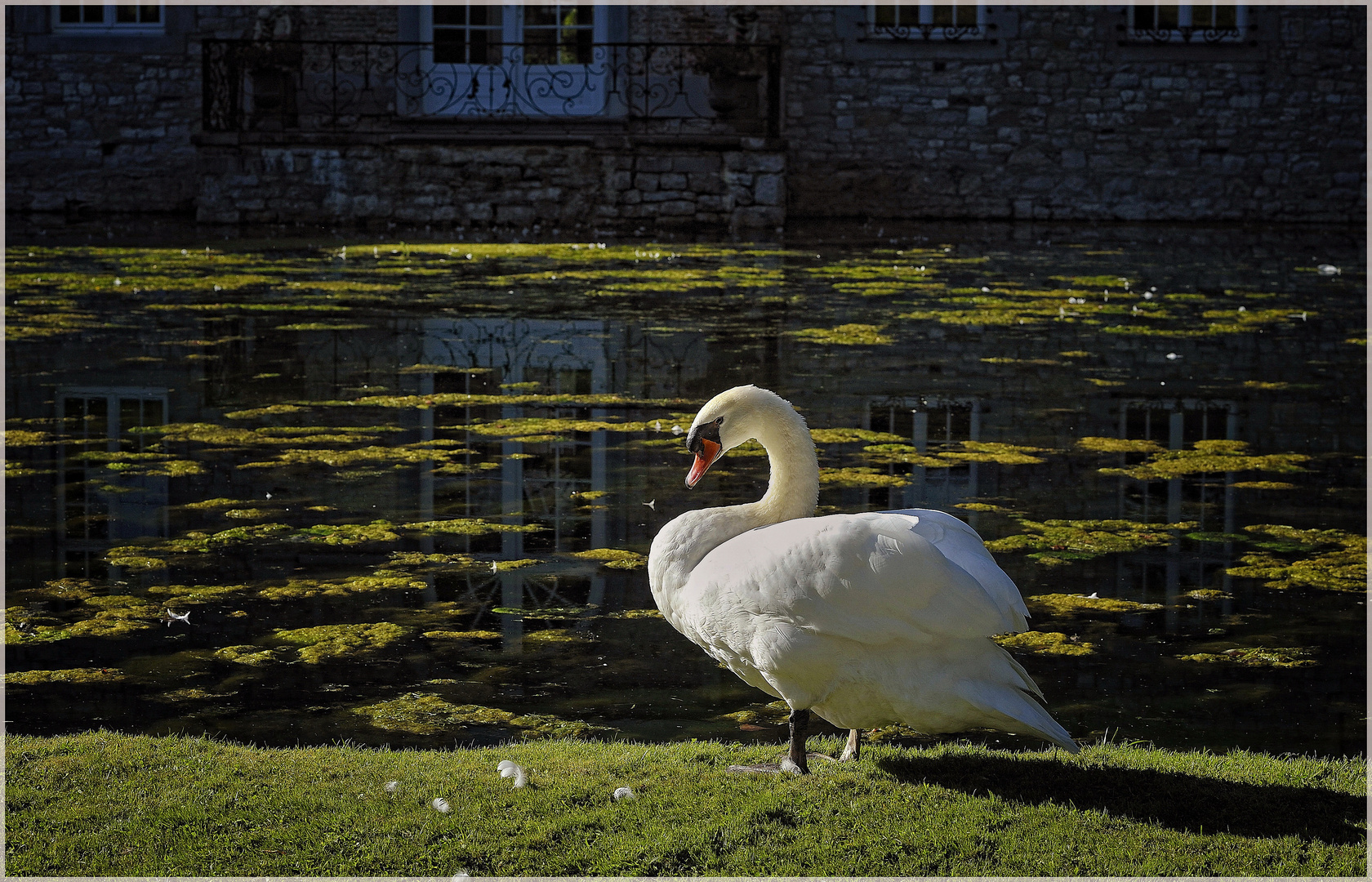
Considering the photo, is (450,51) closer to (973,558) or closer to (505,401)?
(505,401)

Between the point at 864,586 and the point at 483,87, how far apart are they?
17.1 m

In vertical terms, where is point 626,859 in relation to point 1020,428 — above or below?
below

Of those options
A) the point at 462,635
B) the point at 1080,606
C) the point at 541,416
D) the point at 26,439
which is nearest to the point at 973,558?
the point at 1080,606

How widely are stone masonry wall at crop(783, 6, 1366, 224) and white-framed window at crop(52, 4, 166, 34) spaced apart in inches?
323

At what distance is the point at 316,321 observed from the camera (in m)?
10.1

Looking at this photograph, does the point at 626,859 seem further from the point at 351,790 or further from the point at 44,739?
the point at 44,739

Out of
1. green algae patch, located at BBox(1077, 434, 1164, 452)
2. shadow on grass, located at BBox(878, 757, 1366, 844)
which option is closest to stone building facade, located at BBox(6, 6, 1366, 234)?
green algae patch, located at BBox(1077, 434, 1164, 452)

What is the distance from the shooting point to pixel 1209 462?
6.28 metres

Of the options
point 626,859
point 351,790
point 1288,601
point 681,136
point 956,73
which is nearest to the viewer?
point 626,859

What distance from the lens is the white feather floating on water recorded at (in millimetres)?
3088

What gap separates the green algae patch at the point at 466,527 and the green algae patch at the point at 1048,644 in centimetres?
185

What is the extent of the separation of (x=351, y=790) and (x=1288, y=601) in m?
2.98

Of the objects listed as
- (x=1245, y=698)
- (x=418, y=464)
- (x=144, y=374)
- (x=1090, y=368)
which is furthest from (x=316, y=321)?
(x=1245, y=698)

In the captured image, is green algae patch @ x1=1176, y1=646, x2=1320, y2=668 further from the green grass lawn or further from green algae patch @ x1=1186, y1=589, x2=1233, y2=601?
the green grass lawn
